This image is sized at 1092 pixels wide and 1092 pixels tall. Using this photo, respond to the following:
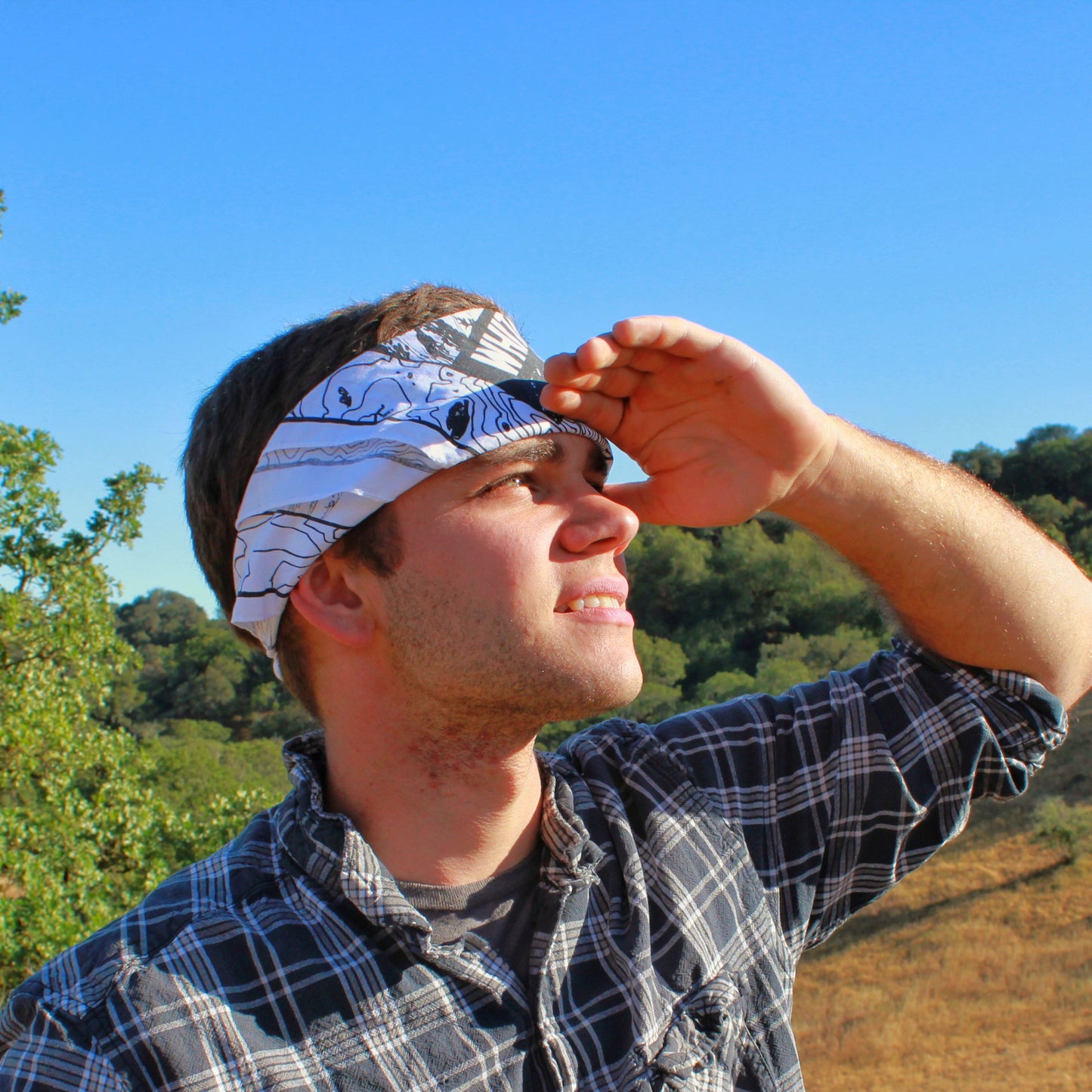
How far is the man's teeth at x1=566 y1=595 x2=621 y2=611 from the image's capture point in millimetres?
2104

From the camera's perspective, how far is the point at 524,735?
211 cm

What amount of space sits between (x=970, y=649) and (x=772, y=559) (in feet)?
151

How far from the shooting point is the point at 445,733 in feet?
6.97

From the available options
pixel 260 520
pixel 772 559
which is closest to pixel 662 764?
pixel 260 520

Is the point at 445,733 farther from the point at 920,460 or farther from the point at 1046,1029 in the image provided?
the point at 1046,1029

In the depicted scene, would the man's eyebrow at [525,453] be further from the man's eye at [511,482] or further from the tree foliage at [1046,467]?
the tree foliage at [1046,467]

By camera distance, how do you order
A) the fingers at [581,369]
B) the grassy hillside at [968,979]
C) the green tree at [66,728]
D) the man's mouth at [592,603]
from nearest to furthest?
the fingers at [581,369] < the man's mouth at [592,603] < the green tree at [66,728] < the grassy hillside at [968,979]

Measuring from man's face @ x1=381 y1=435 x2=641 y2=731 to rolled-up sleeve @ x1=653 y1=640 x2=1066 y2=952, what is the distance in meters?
0.52

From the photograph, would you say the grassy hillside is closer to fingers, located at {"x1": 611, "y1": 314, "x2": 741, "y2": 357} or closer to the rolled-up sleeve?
the rolled-up sleeve

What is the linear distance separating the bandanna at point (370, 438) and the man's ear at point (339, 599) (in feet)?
0.15

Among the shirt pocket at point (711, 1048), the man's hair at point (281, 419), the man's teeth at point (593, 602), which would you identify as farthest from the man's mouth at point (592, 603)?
the shirt pocket at point (711, 1048)

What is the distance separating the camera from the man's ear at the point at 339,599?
2.21 m

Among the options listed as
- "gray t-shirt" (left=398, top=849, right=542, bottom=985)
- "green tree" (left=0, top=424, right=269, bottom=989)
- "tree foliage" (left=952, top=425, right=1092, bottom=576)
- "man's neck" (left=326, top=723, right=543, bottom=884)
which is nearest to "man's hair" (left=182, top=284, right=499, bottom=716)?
"man's neck" (left=326, top=723, right=543, bottom=884)

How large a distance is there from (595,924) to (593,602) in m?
0.67
